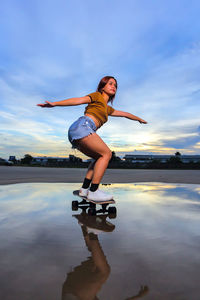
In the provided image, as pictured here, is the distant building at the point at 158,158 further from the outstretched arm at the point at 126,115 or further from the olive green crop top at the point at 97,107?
the olive green crop top at the point at 97,107

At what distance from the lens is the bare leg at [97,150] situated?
3.10 m

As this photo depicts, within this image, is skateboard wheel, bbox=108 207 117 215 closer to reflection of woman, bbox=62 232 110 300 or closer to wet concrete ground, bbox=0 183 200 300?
wet concrete ground, bbox=0 183 200 300

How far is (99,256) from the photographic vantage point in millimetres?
1506

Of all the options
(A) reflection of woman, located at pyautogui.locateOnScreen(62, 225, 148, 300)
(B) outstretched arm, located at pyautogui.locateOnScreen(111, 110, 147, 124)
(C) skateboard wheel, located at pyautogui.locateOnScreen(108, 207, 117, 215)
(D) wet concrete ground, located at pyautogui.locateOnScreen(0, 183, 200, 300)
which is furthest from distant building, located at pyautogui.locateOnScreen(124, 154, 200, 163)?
(A) reflection of woman, located at pyautogui.locateOnScreen(62, 225, 148, 300)

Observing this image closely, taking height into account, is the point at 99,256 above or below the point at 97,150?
below

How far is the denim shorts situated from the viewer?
3086 mm

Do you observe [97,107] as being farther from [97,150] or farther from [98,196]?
[98,196]

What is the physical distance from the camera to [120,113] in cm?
396

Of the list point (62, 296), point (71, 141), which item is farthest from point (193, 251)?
point (71, 141)

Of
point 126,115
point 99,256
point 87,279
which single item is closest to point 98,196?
point 99,256

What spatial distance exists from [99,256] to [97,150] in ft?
5.77

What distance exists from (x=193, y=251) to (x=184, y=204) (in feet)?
6.12

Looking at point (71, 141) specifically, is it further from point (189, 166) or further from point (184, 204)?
point (189, 166)

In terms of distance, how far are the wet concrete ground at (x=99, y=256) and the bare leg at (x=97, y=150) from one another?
1.97ft
